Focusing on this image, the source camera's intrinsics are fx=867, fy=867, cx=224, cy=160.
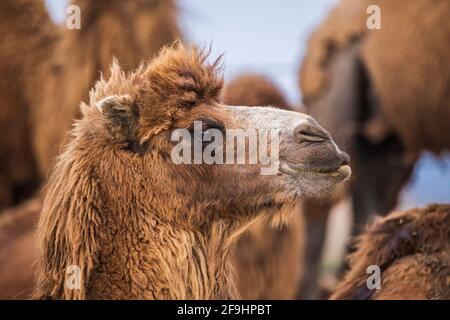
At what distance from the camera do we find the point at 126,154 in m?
3.36

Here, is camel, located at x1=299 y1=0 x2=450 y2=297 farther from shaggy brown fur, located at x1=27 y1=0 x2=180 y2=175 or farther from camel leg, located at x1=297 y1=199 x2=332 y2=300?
shaggy brown fur, located at x1=27 y1=0 x2=180 y2=175

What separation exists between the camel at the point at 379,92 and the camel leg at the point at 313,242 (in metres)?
0.01

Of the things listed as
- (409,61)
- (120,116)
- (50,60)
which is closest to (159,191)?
(120,116)

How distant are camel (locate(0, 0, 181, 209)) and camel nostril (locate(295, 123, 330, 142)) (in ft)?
10.5

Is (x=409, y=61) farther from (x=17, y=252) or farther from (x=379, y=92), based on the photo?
(x=17, y=252)

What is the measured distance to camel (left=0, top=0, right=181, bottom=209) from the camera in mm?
6406

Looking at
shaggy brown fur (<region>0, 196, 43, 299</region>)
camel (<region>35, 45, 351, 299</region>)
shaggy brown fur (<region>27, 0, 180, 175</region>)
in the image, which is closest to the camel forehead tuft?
camel (<region>35, 45, 351, 299</region>)

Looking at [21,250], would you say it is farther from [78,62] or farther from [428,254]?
[428,254]

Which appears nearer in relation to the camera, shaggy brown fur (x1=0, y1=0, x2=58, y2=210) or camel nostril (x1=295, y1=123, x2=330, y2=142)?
camel nostril (x1=295, y1=123, x2=330, y2=142)

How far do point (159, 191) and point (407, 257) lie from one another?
3.74ft

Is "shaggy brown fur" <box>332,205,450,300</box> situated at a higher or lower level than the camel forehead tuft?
lower

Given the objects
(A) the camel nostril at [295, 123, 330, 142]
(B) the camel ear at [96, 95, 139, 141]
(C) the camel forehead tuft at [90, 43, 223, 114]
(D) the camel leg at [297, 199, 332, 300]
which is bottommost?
(D) the camel leg at [297, 199, 332, 300]

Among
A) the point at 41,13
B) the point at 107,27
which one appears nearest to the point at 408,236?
the point at 107,27

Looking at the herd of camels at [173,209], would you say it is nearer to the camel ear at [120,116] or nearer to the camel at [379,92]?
the camel ear at [120,116]
